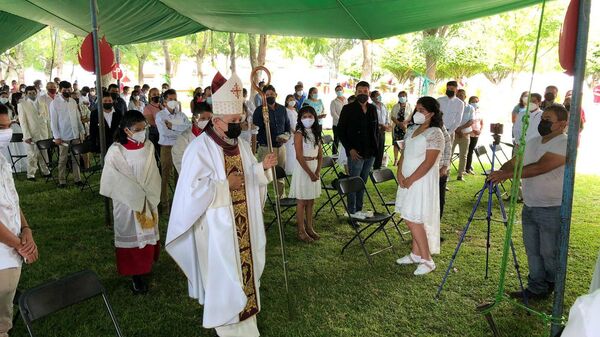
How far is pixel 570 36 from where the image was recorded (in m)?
2.28

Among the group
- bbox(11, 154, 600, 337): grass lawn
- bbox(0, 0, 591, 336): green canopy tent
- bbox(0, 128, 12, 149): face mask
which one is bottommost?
bbox(11, 154, 600, 337): grass lawn

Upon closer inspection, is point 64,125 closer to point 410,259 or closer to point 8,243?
point 8,243

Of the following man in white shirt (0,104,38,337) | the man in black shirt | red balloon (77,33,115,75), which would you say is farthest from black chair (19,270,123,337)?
the man in black shirt

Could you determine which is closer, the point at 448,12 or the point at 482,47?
the point at 448,12

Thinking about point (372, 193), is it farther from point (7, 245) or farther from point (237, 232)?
point (7, 245)

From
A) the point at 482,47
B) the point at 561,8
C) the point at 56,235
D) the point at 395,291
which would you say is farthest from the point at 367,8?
the point at 482,47

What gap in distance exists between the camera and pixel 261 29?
8102 millimetres

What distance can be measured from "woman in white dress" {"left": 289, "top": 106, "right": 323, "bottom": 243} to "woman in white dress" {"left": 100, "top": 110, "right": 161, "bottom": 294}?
1952 millimetres

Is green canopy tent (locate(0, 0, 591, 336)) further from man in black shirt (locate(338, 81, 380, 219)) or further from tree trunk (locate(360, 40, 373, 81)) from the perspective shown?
tree trunk (locate(360, 40, 373, 81))

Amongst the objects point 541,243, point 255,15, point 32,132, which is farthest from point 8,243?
point 32,132

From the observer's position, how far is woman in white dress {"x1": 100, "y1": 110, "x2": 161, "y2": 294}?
4086mm

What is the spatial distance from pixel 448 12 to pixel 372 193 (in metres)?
3.83

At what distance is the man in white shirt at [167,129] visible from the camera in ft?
23.0

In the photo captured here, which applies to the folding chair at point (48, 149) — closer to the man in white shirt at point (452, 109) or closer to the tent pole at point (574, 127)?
the man in white shirt at point (452, 109)
